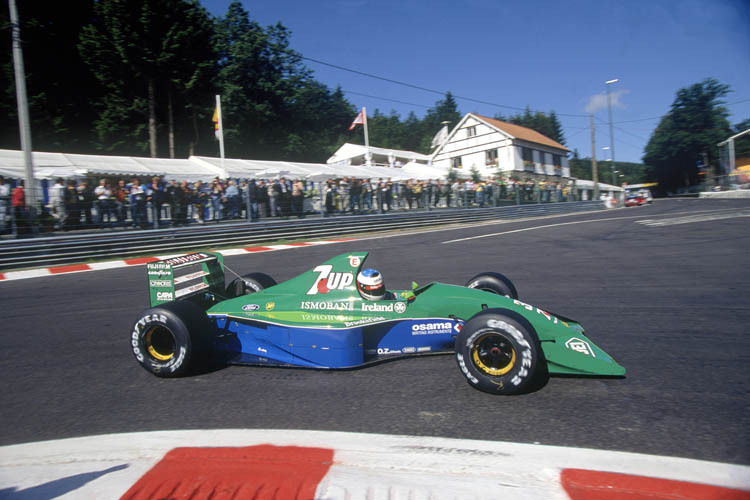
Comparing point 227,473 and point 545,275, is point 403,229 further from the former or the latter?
point 227,473

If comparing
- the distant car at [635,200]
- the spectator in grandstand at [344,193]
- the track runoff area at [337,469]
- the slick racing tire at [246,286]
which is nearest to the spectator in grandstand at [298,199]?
the spectator in grandstand at [344,193]

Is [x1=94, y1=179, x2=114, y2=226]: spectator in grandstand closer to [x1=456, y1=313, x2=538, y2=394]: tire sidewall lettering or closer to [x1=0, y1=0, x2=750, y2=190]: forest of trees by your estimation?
[x1=456, y1=313, x2=538, y2=394]: tire sidewall lettering

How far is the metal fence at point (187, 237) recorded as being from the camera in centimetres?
1122

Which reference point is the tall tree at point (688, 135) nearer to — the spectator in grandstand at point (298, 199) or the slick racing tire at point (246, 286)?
the spectator in grandstand at point (298, 199)

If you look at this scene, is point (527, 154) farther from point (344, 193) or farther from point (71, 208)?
point (71, 208)

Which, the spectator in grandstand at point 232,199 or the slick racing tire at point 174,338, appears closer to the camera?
the slick racing tire at point 174,338

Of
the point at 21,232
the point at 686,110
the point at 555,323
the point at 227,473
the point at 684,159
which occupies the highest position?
the point at 686,110

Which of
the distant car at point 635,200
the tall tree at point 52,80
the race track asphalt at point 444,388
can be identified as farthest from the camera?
the distant car at point 635,200

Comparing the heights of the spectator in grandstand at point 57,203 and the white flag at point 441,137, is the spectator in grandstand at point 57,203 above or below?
below

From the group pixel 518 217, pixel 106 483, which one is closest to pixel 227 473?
pixel 106 483

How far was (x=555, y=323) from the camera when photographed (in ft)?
12.3

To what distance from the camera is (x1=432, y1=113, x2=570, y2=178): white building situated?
45281 millimetres

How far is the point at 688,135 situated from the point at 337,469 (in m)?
71.3

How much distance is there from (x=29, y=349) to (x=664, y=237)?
1364 centimetres
